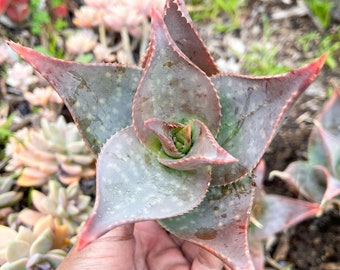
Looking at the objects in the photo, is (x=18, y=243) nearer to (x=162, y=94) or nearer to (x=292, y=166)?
(x=162, y=94)

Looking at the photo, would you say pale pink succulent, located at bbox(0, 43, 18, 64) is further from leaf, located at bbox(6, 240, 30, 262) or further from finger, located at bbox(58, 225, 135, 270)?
finger, located at bbox(58, 225, 135, 270)

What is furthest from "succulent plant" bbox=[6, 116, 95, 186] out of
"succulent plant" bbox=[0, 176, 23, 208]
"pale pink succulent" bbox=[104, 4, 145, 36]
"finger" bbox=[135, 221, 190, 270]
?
"pale pink succulent" bbox=[104, 4, 145, 36]

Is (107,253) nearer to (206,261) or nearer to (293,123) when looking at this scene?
(206,261)

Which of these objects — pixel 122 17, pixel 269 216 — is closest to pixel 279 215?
pixel 269 216

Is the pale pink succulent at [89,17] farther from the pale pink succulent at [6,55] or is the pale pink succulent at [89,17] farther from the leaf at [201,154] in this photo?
the leaf at [201,154]

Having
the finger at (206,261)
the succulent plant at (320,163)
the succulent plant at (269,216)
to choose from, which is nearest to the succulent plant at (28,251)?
the finger at (206,261)

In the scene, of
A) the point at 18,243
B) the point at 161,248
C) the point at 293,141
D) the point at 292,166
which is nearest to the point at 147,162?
the point at 161,248

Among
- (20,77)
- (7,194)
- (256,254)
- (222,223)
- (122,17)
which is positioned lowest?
(256,254)

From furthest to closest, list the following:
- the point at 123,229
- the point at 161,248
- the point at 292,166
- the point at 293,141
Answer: the point at 293,141 < the point at 292,166 < the point at 161,248 < the point at 123,229
